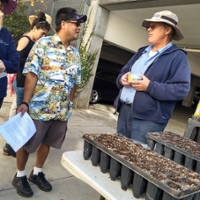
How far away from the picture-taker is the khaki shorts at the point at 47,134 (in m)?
2.29

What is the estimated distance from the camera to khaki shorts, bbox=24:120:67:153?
229 centimetres

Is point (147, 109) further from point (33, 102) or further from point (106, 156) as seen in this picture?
point (33, 102)

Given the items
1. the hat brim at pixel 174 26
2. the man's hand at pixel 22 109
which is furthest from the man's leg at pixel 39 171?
the hat brim at pixel 174 26

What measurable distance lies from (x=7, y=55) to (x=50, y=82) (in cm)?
44

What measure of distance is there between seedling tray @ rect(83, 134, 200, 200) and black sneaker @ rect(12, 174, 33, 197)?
1103 millimetres

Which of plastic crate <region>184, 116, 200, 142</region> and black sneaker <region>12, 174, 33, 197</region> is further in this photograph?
black sneaker <region>12, 174, 33, 197</region>

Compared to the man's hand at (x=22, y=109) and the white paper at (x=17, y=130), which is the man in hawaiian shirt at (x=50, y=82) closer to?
the man's hand at (x=22, y=109)

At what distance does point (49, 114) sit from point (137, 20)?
609 centimetres

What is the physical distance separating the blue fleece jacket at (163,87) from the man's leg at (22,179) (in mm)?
1170

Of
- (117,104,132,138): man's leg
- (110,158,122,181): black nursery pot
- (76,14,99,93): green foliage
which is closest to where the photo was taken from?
(110,158,122,181): black nursery pot

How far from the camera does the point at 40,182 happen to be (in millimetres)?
2588

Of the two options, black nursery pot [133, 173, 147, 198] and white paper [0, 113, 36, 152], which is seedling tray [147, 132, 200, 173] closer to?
black nursery pot [133, 173, 147, 198]

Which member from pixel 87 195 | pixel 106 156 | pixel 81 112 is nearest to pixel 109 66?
pixel 81 112

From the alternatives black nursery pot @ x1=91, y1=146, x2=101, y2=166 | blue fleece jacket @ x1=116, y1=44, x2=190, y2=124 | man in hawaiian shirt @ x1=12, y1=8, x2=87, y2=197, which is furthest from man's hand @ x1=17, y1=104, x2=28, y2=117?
blue fleece jacket @ x1=116, y1=44, x2=190, y2=124
